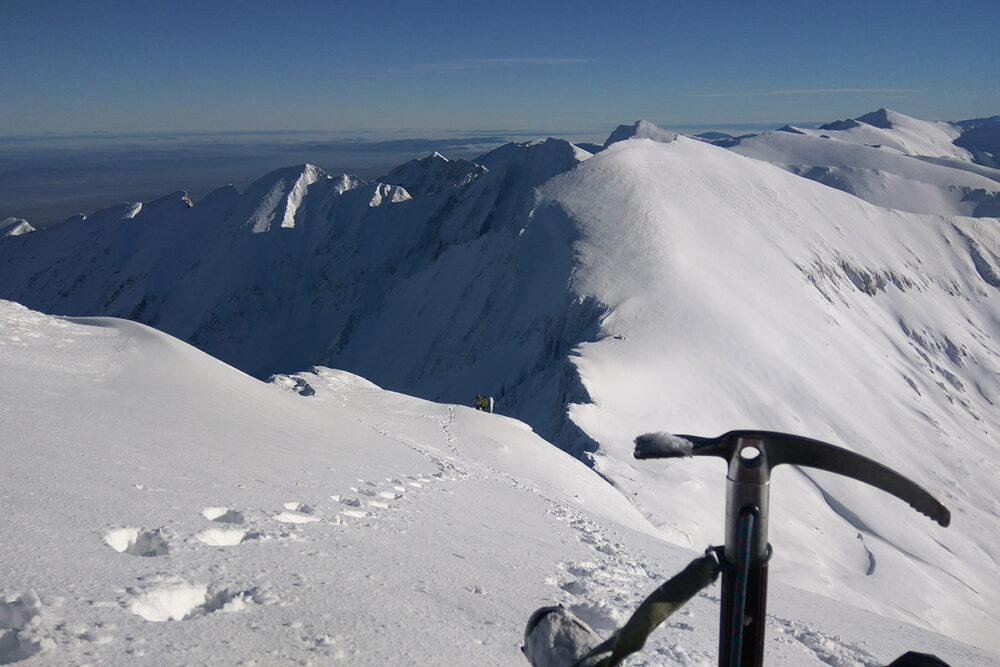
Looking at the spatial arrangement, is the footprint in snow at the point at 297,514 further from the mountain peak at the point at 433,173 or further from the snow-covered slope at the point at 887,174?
the mountain peak at the point at 433,173

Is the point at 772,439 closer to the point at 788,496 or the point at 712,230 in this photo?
the point at 788,496

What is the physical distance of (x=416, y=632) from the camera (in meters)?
3.78

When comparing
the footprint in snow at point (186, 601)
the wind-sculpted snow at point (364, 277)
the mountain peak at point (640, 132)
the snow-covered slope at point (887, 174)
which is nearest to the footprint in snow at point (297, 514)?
the footprint in snow at point (186, 601)

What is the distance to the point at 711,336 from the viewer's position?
3428 centimetres

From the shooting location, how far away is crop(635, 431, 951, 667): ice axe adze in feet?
5.94

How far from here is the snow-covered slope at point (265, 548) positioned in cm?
340

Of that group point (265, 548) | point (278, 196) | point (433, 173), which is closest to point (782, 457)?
point (265, 548)

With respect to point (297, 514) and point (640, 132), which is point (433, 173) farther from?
point (297, 514)

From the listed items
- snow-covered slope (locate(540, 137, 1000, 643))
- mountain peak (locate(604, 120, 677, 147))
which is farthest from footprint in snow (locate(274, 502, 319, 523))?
mountain peak (locate(604, 120, 677, 147))

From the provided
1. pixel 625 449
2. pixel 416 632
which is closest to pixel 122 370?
pixel 416 632

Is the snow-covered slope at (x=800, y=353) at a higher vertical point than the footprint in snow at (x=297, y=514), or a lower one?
lower

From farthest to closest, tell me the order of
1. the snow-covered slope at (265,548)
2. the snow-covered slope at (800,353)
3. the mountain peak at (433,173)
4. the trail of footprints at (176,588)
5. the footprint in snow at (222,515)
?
the mountain peak at (433,173) → the snow-covered slope at (800,353) → the footprint in snow at (222,515) → the snow-covered slope at (265,548) → the trail of footprints at (176,588)

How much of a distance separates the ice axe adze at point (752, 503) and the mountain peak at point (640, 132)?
16701cm

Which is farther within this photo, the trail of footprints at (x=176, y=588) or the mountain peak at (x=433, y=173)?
the mountain peak at (x=433, y=173)
